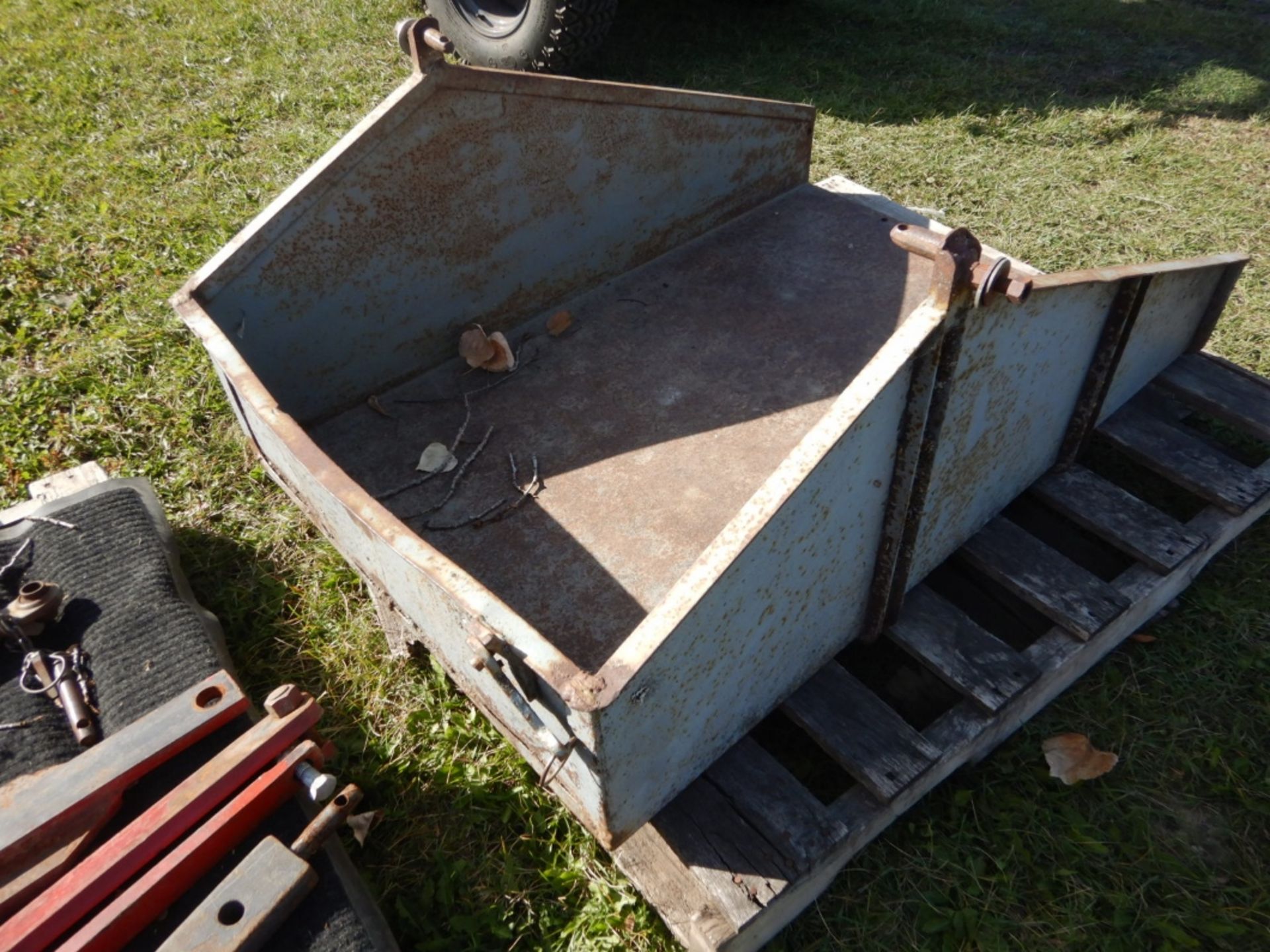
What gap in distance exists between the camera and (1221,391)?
2.27m

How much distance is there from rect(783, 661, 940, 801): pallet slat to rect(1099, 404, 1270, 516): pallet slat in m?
1.05

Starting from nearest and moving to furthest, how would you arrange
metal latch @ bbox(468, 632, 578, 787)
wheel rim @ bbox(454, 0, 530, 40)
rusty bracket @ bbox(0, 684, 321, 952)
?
metal latch @ bbox(468, 632, 578, 787), rusty bracket @ bbox(0, 684, 321, 952), wheel rim @ bbox(454, 0, 530, 40)

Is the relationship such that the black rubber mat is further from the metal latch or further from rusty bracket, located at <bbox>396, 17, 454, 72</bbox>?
rusty bracket, located at <bbox>396, 17, 454, 72</bbox>

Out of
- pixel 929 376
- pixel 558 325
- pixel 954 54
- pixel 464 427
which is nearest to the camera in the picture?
pixel 929 376

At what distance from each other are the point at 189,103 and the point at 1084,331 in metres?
4.77

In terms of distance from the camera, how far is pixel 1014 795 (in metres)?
1.81

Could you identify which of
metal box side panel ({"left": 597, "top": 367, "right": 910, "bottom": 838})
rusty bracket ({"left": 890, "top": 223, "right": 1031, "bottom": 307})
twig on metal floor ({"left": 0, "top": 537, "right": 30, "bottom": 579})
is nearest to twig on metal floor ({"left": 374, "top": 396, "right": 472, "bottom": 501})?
twig on metal floor ({"left": 0, "top": 537, "right": 30, "bottom": 579})

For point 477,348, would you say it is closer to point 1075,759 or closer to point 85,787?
point 85,787

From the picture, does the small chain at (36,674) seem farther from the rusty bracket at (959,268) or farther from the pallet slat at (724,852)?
the rusty bracket at (959,268)

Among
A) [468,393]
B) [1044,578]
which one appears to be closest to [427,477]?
[468,393]

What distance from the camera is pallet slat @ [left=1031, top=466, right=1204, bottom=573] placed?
1.95 meters

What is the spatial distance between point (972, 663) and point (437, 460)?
1355mm

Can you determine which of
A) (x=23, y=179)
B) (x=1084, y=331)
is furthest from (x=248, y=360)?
(x=23, y=179)

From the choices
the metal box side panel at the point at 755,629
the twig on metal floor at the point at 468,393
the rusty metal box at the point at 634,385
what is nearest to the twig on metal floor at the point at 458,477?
the rusty metal box at the point at 634,385
